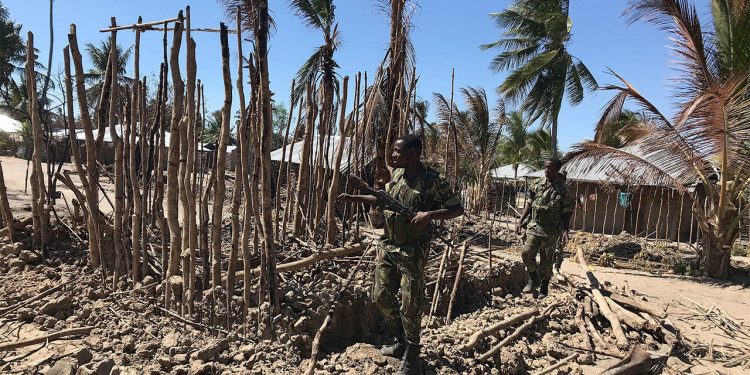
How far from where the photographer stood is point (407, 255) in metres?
3.36

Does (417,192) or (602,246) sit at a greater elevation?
(417,192)

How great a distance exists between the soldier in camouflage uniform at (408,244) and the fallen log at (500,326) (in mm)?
665

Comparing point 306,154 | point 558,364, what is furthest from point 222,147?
point 558,364

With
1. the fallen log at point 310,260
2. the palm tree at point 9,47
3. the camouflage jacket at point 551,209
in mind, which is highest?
the palm tree at point 9,47

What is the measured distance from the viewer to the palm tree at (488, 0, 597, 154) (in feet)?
59.3

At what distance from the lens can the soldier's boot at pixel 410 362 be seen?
10.7 feet

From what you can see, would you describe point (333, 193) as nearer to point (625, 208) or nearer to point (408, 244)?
point (408, 244)

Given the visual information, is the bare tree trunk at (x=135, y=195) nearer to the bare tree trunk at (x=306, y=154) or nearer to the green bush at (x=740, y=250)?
the bare tree trunk at (x=306, y=154)

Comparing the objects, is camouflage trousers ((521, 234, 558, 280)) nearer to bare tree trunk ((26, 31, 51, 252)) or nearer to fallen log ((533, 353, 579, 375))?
fallen log ((533, 353, 579, 375))

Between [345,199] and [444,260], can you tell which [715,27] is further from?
[345,199]

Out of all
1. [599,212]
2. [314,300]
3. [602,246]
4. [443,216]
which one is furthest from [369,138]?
[599,212]

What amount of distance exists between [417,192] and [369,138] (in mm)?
3817

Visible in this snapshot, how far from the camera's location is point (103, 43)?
28547mm

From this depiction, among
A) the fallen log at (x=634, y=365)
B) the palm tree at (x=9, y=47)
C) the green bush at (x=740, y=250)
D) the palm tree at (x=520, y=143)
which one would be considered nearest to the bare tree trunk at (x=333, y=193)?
the fallen log at (x=634, y=365)
